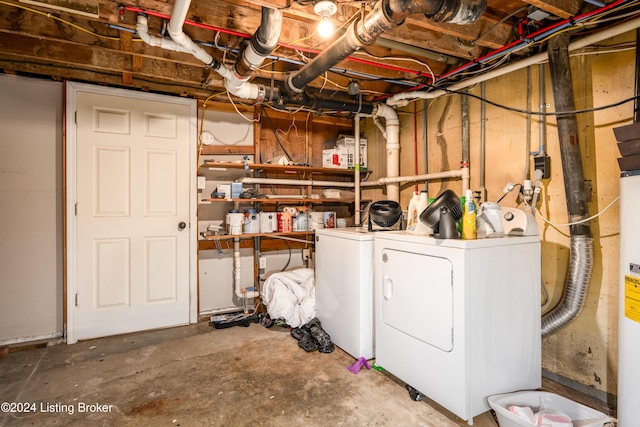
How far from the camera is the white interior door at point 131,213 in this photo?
2.85 metres

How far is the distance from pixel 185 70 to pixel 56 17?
91 cm

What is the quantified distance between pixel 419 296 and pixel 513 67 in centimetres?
168

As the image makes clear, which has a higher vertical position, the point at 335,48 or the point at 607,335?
the point at 335,48

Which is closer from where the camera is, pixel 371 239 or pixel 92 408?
pixel 92 408

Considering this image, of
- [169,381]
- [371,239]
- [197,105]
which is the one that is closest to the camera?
[169,381]

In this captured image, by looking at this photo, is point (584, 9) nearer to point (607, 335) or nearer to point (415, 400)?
point (607, 335)

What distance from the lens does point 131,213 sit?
118 inches

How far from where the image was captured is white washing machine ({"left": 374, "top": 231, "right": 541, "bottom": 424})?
1.70 meters

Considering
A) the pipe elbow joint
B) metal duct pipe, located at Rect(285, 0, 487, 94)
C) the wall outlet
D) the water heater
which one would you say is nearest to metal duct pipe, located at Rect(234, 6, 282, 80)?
metal duct pipe, located at Rect(285, 0, 487, 94)

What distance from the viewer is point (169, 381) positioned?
7.16ft

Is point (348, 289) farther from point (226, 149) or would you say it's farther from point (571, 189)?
point (226, 149)

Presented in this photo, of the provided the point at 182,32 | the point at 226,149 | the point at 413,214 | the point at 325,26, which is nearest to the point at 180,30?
the point at 182,32

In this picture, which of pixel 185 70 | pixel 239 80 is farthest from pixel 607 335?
pixel 185 70

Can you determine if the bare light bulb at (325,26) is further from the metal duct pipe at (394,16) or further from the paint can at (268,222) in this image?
the paint can at (268,222)
